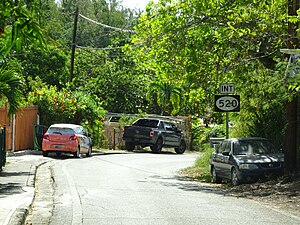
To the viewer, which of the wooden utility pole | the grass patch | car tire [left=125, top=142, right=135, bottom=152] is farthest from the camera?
car tire [left=125, top=142, right=135, bottom=152]

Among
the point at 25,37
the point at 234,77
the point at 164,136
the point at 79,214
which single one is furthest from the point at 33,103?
the point at 25,37

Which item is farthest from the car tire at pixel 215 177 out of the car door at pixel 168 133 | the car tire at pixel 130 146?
the car tire at pixel 130 146

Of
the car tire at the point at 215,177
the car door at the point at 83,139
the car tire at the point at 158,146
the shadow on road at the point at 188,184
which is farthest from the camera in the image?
the car tire at the point at 158,146

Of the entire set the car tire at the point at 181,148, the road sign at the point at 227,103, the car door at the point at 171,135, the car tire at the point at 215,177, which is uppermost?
the road sign at the point at 227,103

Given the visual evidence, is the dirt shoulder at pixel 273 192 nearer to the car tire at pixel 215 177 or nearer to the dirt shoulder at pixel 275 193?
the dirt shoulder at pixel 275 193

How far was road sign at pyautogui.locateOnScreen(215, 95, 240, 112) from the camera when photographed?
20094 millimetres

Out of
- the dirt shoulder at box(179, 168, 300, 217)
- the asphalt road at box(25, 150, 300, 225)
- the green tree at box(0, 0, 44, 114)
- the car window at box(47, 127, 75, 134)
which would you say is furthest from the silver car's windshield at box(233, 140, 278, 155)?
the green tree at box(0, 0, 44, 114)

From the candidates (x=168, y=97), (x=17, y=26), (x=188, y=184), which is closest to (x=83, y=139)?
(x=188, y=184)

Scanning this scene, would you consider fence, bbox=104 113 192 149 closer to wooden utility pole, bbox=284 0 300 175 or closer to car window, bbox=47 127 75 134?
car window, bbox=47 127 75 134

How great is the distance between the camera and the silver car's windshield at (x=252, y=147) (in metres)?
18.7

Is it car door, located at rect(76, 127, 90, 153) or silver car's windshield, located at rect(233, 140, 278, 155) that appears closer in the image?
silver car's windshield, located at rect(233, 140, 278, 155)

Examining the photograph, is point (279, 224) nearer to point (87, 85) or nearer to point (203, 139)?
point (203, 139)

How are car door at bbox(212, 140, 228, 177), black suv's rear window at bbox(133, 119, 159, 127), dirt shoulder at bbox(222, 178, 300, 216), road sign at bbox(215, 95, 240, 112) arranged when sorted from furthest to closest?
black suv's rear window at bbox(133, 119, 159, 127) < road sign at bbox(215, 95, 240, 112) < car door at bbox(212, 140, 228, 177) < dirt shoulder at bbox(222, 178, 300, 216)

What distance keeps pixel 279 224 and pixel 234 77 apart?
31.3 ft
